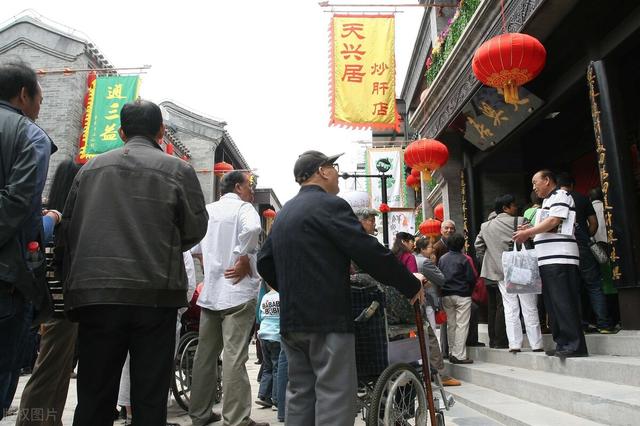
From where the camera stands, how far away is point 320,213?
9.22ft

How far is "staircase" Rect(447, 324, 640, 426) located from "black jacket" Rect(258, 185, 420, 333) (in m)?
2.08

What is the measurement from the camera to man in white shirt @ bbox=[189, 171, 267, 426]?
402 cm

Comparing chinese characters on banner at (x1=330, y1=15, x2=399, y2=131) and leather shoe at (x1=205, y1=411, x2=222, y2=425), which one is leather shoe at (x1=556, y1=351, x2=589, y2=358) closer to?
leather shoe at (x1=205, y1=411, x2=222, y2=425)

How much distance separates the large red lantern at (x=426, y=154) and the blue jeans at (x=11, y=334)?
810cm

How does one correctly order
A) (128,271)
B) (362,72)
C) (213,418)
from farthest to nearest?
(362,72)
(213,418)
(128,271)

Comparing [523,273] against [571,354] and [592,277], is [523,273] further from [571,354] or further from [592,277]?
[592,277]

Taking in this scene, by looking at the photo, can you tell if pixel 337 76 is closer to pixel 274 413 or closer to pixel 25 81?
pixel 274 413

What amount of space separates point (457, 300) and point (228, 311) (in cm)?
392

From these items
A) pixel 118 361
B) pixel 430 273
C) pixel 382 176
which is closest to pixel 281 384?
pixel 118 361

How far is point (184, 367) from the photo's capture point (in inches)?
205

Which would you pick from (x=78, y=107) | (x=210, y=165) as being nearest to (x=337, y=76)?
(x=78, y=107)

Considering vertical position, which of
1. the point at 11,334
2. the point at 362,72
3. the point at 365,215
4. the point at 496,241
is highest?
the point at 362,72

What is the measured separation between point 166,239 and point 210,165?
1021 inches

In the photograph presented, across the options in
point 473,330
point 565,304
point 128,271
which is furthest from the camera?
point 473,330
